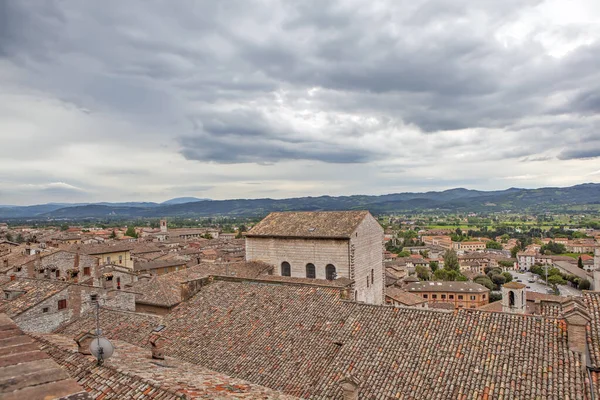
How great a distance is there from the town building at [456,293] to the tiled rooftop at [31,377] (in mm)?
74531

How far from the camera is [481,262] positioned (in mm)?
130625

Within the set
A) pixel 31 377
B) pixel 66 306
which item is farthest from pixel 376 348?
pixel 66 306

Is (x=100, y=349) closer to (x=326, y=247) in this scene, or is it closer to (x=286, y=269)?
(x=326, y=247)

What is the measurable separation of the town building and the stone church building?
147 feet

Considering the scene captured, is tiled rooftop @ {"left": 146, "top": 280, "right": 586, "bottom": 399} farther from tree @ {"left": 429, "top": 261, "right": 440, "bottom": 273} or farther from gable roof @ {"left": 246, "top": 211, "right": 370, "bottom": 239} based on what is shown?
tree @ {"left": 429, "top": 261, "right": 440, "bottom": 273}

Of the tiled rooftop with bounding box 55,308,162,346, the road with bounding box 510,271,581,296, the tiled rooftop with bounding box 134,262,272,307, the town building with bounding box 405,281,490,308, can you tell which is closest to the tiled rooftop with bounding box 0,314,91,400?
the tiled rooftop with bounding box 55,308,162,346

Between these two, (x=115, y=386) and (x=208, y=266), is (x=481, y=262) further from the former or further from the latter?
(x=115, y=386)

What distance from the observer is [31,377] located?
3.94 metres

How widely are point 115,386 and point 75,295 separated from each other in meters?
17.9

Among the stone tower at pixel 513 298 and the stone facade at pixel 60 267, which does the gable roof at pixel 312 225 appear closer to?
the stone tower at pixel 513 298

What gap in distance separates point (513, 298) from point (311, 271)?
17.6 metres

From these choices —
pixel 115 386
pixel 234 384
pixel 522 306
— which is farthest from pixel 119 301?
pixel 522 306

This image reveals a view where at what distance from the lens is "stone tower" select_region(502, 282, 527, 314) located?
32.0m

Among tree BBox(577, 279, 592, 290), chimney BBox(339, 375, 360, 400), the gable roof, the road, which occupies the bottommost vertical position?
the road
